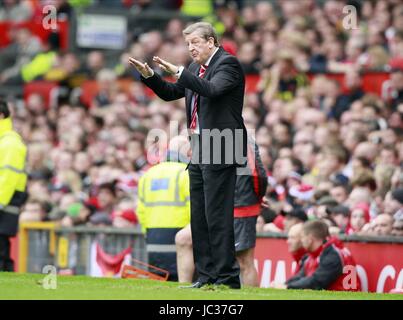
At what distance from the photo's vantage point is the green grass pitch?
31.8 feet

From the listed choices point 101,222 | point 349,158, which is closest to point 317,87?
point 349,158

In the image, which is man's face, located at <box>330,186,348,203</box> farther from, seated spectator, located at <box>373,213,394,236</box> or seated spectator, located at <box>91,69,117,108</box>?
seated spectator, located at <box>91,69,117,108</box>

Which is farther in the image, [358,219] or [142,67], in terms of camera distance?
[358,219]

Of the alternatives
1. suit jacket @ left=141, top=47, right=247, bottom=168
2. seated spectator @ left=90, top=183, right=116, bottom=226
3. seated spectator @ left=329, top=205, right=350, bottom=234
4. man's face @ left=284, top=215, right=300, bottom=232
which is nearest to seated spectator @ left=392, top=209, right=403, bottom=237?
seated spectator @ left=329, top=205, right=350, bottom=234

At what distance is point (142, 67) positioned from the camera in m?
10.1

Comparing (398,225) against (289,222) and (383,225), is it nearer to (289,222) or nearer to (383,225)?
(383,225)

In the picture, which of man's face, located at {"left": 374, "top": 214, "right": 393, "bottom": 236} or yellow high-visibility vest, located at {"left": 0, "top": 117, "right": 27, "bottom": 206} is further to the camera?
yellow high-visibility vest, located at {"left": 0, "top": 117, "right": 27, "bottom": 206}

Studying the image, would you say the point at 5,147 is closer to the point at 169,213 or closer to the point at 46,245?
the point at 169,213

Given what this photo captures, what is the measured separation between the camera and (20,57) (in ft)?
90.3

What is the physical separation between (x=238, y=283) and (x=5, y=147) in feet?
12.8

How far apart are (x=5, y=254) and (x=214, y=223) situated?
174 inches

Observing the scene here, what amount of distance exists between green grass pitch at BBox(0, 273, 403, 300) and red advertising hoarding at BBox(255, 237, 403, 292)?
5.81 feet

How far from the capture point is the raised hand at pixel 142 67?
10.0 meters

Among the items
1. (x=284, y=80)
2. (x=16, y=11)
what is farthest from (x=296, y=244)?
(x=16, y=11)
